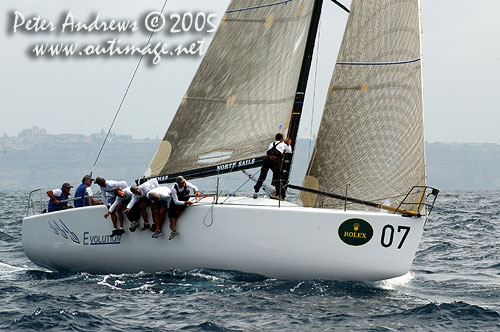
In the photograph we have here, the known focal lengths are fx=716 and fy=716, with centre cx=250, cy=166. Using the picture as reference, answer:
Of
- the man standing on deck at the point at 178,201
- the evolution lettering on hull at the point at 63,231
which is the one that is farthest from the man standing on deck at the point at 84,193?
the man standing on deck at the point at 178,201

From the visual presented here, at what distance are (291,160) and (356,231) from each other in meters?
1.66

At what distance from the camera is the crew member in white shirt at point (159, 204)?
918 cm

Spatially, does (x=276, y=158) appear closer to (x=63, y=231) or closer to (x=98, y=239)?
(x=98, y=239)

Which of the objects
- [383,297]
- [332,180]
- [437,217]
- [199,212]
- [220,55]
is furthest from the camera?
[437,217]

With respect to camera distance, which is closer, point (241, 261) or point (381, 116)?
point (241, 261)

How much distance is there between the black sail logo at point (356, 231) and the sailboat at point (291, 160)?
0.01m

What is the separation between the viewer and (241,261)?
29.1 ft

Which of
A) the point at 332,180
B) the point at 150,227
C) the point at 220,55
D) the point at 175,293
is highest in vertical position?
the point at 220,55

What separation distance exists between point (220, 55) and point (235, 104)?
0.81 meters

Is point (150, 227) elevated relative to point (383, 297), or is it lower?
elevated

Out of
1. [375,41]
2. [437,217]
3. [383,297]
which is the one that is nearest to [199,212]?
[383,297]

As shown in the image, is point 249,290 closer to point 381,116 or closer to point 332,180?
point 332,180

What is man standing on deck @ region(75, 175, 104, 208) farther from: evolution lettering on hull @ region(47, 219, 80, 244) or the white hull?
the white hull

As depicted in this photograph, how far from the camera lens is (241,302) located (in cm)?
778
